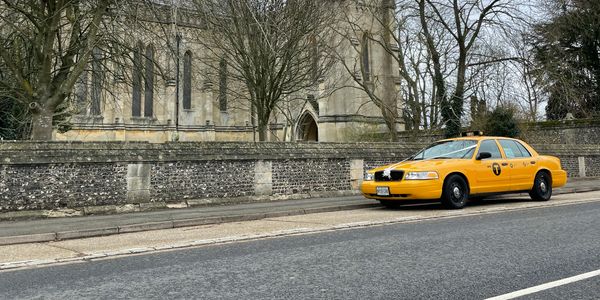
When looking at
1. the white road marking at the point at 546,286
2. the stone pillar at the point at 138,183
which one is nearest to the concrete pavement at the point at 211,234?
the stone pillar at the point at 138,183

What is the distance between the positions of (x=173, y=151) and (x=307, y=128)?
92.0ft

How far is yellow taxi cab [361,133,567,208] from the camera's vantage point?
9523 mm

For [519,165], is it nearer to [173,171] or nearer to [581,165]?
[173,171]

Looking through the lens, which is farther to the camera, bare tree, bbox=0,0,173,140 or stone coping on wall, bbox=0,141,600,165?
bare tree, bbox=0,0,173,140

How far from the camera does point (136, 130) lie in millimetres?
38406

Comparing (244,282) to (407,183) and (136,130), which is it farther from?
(136,130)

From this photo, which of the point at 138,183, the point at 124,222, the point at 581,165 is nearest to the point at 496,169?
the point at 124,222

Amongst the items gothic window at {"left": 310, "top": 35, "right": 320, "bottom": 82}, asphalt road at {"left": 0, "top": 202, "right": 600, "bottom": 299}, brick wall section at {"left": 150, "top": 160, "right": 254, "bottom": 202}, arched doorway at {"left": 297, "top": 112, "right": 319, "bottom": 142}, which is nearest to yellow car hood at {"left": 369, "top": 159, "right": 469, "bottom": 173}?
asphalt road at {"left": 0, "top": 202, "right": 600, "bottom": 299}

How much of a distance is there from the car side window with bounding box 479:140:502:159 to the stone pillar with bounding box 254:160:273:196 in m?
5.86

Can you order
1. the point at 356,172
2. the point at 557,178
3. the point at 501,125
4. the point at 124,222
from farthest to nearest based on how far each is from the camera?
1. the point at 501,125
2. the point at 356,172
3. the point at 557,178
4. the point at 124,222

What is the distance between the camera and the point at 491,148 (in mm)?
10703

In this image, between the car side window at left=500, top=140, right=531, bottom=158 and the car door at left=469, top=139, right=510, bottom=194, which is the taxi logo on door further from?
the car side window at left=500, top=140, right=531, bottom=158

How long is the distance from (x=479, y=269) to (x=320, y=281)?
5.32 feet

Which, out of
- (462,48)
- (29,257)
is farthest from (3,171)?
(462,48)
